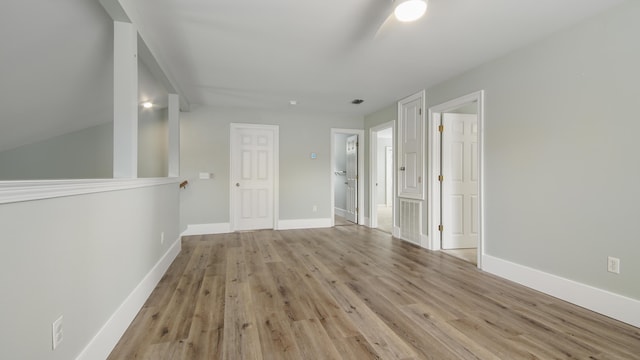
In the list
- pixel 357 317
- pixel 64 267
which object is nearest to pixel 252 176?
pixel 357 317

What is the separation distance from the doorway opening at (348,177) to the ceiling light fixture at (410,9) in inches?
160

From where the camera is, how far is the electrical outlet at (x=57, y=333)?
1.17 m

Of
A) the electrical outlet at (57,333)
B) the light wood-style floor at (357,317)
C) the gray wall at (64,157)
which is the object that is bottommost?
the light wood-style floor at (357,317)

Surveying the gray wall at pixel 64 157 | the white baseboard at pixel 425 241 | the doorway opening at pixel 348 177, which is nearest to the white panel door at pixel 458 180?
the white baseboard at pixel 425 241

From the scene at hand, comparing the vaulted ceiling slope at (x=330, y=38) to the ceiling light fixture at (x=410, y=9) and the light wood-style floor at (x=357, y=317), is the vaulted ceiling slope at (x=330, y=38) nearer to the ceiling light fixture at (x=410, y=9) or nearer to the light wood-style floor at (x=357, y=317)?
the ceiling light fixture at (x=410, y=9)

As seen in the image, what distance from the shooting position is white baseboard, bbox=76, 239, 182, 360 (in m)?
1.50

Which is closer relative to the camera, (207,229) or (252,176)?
(207,229)

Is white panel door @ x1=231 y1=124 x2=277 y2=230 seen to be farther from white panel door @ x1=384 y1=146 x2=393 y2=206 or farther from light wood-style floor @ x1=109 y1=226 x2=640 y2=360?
white panel door @ x1=384 y1=146 x2=393 y2=206

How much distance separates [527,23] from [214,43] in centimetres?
284

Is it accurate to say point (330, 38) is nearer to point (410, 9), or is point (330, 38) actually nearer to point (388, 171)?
point (410, 9)

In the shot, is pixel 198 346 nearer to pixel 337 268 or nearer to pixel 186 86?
pixel 337 268

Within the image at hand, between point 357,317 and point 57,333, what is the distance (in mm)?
1720

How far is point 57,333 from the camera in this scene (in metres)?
1.20

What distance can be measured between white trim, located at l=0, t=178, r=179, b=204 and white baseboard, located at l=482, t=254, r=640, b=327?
3619mm
